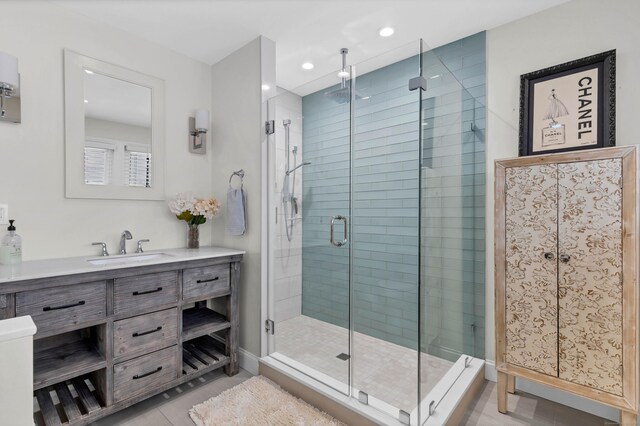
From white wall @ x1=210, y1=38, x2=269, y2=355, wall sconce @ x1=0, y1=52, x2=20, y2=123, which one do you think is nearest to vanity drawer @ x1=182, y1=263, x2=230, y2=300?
white wall @ x1=210, y1=38, x2=269, y2=355

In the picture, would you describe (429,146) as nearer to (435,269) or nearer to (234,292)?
(435,269)

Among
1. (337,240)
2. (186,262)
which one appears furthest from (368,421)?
(186,262)

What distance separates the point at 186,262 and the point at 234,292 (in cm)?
45

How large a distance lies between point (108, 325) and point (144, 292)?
234mm

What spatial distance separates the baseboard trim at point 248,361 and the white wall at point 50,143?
1.07m

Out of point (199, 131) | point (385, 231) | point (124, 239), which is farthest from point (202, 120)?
point (385, 231)

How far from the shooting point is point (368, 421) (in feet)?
5.51

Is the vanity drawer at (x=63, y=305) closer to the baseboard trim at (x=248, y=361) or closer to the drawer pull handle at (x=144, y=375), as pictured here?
the drawer pull handle at (x=144, y=375)

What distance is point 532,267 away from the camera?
6.04ft

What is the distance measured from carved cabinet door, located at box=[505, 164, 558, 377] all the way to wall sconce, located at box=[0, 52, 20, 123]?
2.89 metres

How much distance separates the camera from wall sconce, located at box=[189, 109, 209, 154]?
260 centimetres

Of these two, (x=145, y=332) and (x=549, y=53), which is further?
(x=549, y=53)

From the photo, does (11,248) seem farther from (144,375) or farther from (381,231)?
(381,231)

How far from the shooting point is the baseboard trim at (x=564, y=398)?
1845 mm
